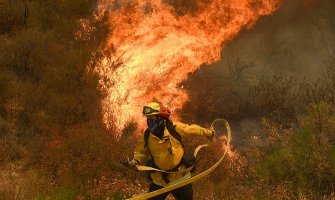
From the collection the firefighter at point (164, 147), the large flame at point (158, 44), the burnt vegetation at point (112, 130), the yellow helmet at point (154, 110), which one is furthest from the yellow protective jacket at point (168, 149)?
the large flame at point (158, 44)

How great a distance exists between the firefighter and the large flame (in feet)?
19.9

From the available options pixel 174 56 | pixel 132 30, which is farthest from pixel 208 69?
pixel 132 30

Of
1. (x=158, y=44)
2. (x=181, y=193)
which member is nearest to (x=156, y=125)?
(x=181, y=193)

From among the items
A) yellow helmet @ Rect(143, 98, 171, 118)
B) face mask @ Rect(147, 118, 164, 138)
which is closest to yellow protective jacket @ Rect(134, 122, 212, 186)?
face mask @ Rect(147, 118, 164, 138)

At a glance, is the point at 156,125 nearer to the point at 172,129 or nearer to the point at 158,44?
the point at 172,129

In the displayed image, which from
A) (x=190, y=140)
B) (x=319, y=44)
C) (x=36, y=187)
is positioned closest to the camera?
(x=36, y=187)

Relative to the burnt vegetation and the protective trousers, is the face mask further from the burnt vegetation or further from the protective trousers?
the burnt vegetation

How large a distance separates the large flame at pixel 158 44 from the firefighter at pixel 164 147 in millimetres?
6057

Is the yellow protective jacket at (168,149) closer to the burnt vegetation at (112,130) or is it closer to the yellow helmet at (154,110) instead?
the yellow helmet at (154,110)

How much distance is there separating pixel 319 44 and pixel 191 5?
5.31 metres

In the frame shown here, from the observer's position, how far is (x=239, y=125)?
45.9 ft

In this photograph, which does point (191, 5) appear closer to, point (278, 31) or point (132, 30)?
point (132, 30)

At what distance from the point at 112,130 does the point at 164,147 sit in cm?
515

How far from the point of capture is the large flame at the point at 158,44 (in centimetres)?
1302
